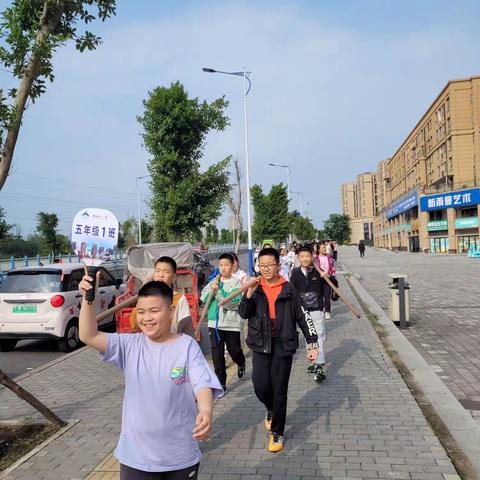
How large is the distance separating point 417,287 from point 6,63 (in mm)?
16469

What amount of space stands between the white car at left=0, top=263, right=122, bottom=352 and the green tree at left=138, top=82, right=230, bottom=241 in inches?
363

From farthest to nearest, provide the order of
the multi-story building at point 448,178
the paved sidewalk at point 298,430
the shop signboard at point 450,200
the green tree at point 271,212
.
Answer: the multi-story building at point 448,178 < the shop signboard at point 450,200 < the green tree at point 271,212 < the paved sidewalk at point 298,430

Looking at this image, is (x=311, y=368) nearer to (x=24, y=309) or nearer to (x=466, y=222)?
(x=24, y=309)

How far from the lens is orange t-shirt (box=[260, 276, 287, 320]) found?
4.39m

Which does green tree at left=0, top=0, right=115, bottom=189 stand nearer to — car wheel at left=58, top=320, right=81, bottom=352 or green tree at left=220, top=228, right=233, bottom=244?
car wheel at left=58, top=320, right=81, bottom=352

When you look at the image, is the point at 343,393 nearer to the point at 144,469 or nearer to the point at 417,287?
the point at 144,469

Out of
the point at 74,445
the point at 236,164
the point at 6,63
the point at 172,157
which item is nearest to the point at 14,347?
the point at 74,445

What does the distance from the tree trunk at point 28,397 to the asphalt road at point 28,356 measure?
329 centimetres

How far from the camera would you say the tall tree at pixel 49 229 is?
36.0m

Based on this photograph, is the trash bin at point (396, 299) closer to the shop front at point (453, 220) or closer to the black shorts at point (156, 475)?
the black shorts at point (156, 475)

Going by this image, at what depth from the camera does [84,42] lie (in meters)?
4.80

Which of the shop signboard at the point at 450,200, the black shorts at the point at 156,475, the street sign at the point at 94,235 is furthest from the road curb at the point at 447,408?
the shop signboard at the point at 450,200

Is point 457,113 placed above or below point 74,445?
above

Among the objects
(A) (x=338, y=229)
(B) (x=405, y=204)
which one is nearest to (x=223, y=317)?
(B) (x=405, y=204)
